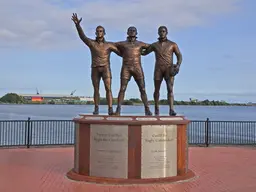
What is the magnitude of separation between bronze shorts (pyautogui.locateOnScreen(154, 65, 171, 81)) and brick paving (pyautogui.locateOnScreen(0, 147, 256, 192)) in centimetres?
270

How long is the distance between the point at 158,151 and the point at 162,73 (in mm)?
2208

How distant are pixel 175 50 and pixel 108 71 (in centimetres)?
184

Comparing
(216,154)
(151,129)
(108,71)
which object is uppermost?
(108,71)

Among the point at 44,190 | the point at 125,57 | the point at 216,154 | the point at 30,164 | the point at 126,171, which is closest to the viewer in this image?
the point at 44,190

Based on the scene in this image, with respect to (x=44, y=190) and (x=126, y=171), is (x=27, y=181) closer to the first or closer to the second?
(x=44, y=190)

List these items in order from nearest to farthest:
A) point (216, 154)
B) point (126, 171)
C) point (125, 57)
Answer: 1. point (126, 171)
2. point (125, 57)
3. point (216, 154)

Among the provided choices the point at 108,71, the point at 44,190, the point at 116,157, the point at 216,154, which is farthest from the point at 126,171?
the point at 216,154

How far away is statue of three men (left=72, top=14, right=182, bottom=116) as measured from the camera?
9.80 metres

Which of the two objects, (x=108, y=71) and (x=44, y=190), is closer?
(x=44, y=190)

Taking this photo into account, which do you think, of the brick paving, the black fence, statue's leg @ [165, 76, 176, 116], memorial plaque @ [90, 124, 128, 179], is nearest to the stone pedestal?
memorial plaque @ [90, 124, 128, 179]

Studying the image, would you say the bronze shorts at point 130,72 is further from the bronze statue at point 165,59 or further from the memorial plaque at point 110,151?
the memorial plaque at point 110,151

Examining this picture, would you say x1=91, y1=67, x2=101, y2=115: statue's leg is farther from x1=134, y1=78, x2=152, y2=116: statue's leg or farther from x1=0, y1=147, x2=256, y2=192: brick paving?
x1=0, y1=147, x2=256, y2=192: brick paving

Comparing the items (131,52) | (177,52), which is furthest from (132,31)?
(177,52)

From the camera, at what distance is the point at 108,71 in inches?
391
